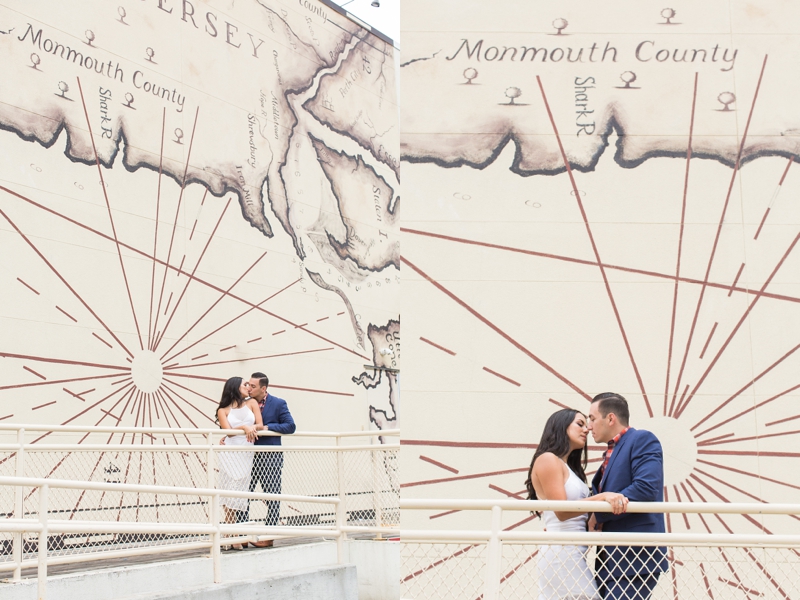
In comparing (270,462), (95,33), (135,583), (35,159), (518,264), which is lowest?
(135,583)

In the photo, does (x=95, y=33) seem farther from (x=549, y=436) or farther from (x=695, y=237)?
(x=549, y=436)

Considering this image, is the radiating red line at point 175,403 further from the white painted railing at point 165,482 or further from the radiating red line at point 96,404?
the radiating red line at point 96,404

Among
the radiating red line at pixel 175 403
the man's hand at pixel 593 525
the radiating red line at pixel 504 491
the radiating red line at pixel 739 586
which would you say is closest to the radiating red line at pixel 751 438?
the radiating red line at pixel 739 586

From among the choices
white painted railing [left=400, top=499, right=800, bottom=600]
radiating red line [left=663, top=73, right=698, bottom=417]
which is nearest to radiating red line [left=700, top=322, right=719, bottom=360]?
radiating red line [left=663, top=73, right=698, bottom=417]

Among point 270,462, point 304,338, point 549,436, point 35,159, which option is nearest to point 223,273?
point 304,338

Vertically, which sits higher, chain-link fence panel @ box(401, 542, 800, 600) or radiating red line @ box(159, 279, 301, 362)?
radiating red line @ box(159, 279, 301, 362)

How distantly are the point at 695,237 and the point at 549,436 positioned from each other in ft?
6.14

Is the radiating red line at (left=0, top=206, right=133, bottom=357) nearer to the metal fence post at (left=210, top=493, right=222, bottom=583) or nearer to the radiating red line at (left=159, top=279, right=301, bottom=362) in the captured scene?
the radiating red line at (left=159, top=279, right=301, bottom=362)

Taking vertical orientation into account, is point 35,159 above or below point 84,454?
above

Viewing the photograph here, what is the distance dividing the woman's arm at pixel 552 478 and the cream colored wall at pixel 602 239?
1267mm

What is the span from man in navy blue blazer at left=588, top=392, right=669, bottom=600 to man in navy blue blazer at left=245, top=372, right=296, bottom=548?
370 cm

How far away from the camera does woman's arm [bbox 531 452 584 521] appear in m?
3.88

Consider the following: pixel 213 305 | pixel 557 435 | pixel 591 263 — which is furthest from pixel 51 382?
pixel 557 435

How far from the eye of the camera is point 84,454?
8.28 m
